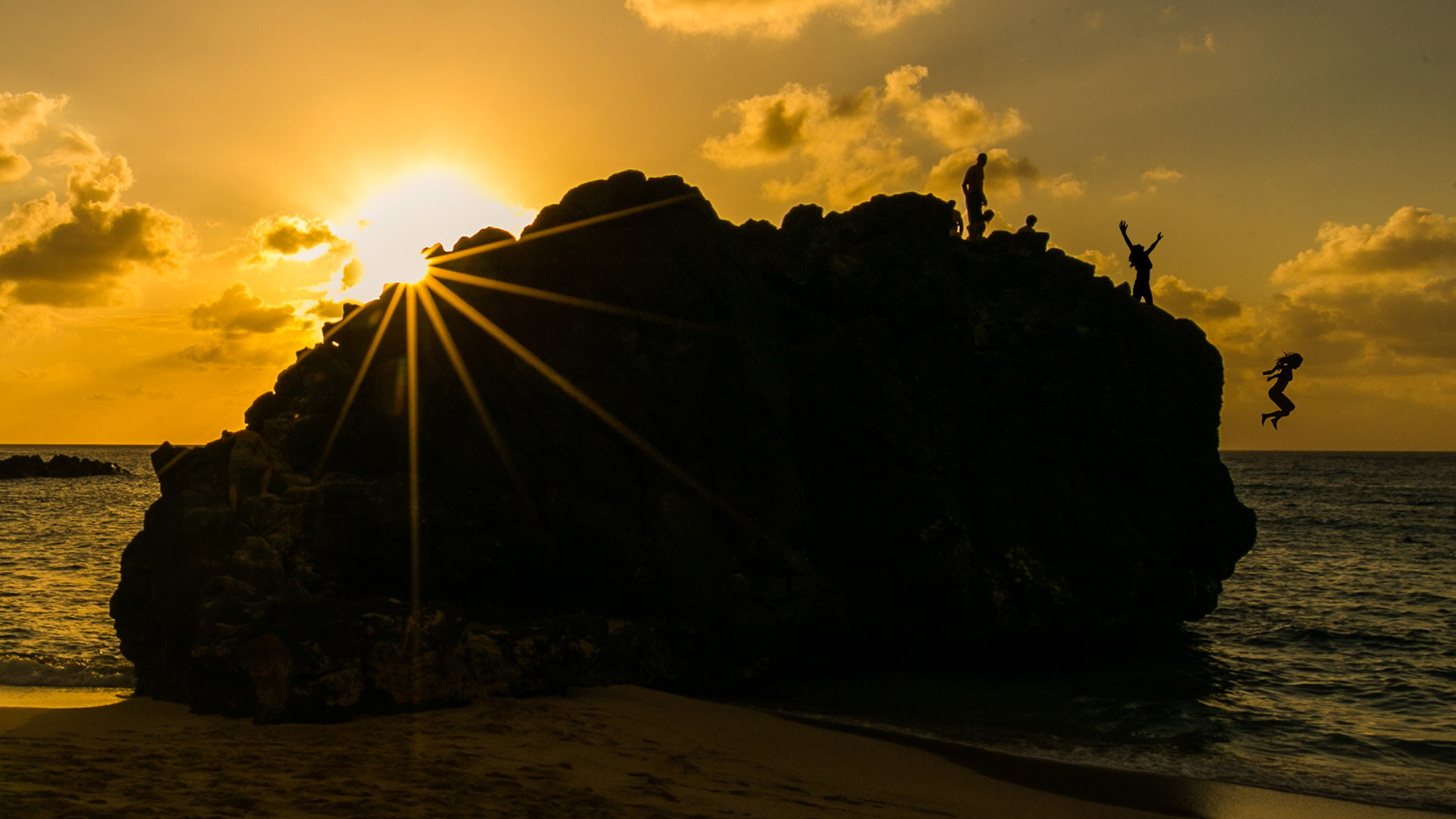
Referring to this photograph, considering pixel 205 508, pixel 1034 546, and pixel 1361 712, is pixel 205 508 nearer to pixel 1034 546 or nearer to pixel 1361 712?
pixel 1034 546

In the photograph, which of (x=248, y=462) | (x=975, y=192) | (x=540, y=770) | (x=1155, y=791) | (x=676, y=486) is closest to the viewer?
(x=540, y=770)

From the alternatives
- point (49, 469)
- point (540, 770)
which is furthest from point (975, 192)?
point (49, 469)

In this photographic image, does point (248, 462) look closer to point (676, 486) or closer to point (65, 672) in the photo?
point (65, 672)

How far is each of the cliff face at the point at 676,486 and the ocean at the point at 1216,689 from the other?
127cm

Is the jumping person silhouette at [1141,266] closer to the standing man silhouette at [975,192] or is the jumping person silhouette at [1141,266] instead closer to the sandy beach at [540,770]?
the standing man silhouette at [975,192]

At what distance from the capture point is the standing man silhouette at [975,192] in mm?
22859

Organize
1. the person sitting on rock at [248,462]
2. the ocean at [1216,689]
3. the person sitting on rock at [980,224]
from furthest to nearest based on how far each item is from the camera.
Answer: the person sitting on rock at [980,224] → the person sitting on rock at [248,462] → the ocean at [1216,689]

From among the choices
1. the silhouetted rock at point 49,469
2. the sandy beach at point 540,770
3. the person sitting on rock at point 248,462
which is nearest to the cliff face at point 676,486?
the person sitting on rock at point 248,462

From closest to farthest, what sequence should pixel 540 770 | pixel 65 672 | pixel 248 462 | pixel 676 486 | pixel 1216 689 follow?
pixel 540 770 → pixel 248 462 → pixel 676 486 → pixel 65 672 → pixel 1216 689

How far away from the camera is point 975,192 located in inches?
913

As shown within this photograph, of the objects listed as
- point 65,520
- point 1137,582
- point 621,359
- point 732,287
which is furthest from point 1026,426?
point 65,520

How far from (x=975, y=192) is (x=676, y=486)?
13.1 meters

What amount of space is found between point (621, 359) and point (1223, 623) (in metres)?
19.0

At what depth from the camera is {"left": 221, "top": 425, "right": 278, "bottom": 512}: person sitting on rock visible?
1379 centimetres
